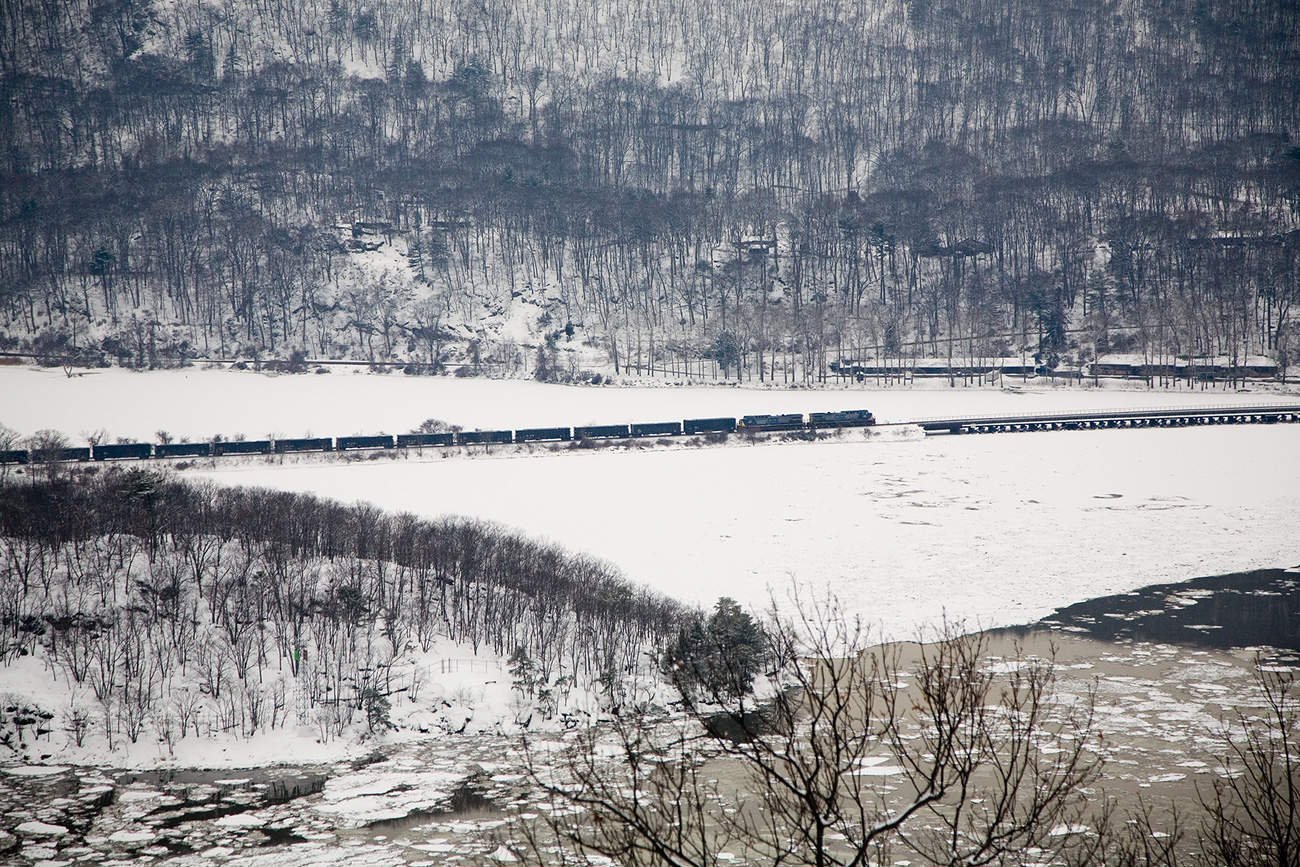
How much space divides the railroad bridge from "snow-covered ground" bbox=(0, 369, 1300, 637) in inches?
112

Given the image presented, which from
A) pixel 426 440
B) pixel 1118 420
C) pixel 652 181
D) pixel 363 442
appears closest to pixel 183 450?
pixel 363 442

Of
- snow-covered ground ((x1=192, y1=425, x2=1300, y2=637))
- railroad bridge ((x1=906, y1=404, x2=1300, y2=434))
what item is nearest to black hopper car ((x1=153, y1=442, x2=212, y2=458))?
snow-covered ground ((x1=192, y1=425, x2=1300, y2=637))

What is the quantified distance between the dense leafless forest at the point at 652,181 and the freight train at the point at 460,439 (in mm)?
28041

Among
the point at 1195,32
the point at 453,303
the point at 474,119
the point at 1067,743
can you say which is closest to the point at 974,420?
the point at 1067,743

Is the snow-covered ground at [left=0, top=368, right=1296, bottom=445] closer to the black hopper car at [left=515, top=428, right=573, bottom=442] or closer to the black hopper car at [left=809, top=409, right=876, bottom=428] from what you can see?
the black hopper car at [left=809, top=409, right=876, bottom=428]

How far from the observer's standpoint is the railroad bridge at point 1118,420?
74.4 meters

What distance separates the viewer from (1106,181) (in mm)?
139750

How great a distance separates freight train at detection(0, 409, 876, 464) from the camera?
64.8 m

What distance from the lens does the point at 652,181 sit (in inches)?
6122

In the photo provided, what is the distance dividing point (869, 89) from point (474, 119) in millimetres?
76064

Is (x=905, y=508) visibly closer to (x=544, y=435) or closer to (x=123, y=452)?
(x=544, y=435)

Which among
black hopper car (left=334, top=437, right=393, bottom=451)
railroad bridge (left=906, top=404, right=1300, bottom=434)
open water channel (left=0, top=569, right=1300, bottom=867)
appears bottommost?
open water channel (left=0, top=569, right=1300, bottom=867)

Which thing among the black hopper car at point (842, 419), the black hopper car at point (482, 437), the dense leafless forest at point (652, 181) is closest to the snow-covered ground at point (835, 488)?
the black hopper car at point (842, 419)

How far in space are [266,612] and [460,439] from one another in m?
40.2
